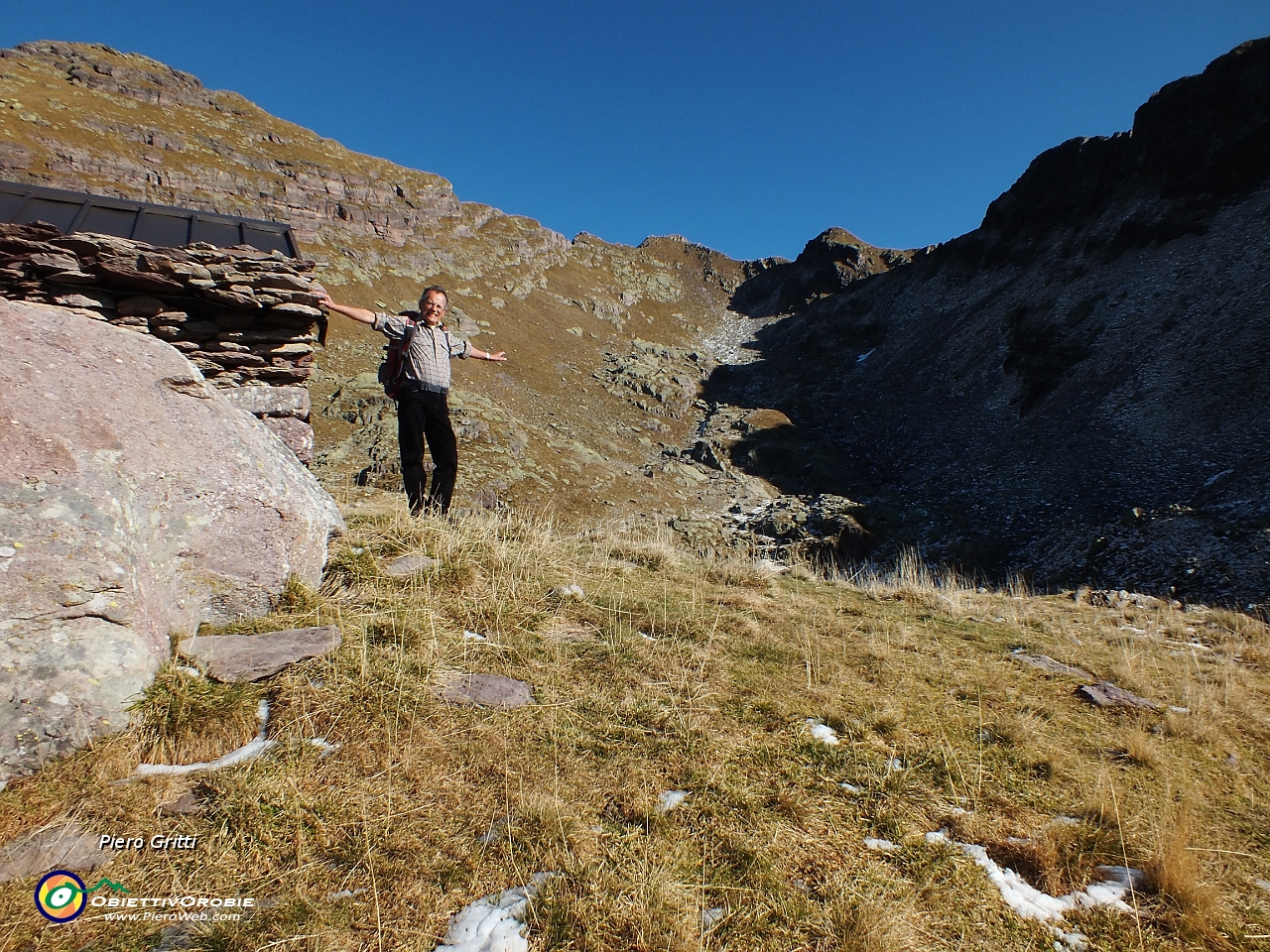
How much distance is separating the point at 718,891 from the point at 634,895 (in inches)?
14.1

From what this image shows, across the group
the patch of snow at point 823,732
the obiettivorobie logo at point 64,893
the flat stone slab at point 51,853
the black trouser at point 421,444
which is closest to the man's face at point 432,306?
the black trouser at point 421,444

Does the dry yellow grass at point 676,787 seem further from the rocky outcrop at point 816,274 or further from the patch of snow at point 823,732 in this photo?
the rocky outcrop at point 816,274

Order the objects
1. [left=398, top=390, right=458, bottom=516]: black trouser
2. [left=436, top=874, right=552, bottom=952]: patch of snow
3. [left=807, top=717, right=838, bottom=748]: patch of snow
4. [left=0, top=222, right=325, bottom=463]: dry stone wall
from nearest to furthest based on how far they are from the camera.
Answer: [left=436, top=874, right=552, bottom=952]: patch of snow → [left=807, top=717, right=838, bottom=748]: patch of snow → [left=0, top=222, right=325, bottom=463]: dry stone wall → [left=398, top=390, right=458, bottom=516]: black trouser

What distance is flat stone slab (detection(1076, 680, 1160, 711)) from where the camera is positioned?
4.15 m

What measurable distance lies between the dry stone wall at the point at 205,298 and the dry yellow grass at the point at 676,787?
3153 millimetres

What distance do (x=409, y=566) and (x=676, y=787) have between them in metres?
3.43

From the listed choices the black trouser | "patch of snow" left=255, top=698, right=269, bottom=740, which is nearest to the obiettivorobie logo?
"patch of snow" left=255, top=698, right=269, bottom=740

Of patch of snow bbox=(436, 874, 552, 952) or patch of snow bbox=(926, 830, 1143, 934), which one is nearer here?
patch of snow bbox=(436, 874, 552, 952)

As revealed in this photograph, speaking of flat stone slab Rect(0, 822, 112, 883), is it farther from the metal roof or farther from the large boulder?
the metal roof

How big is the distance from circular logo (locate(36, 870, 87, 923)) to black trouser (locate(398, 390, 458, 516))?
15.1ft

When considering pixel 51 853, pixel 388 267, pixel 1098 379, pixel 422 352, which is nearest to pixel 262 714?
pixel 51 853

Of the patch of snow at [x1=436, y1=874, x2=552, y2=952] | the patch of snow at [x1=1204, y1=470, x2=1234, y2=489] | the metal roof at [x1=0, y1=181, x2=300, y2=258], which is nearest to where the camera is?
the patch of snow at [x1=436, y1=874, x2=552, y2=952]

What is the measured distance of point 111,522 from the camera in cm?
305

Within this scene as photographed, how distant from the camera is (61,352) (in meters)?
3.50
